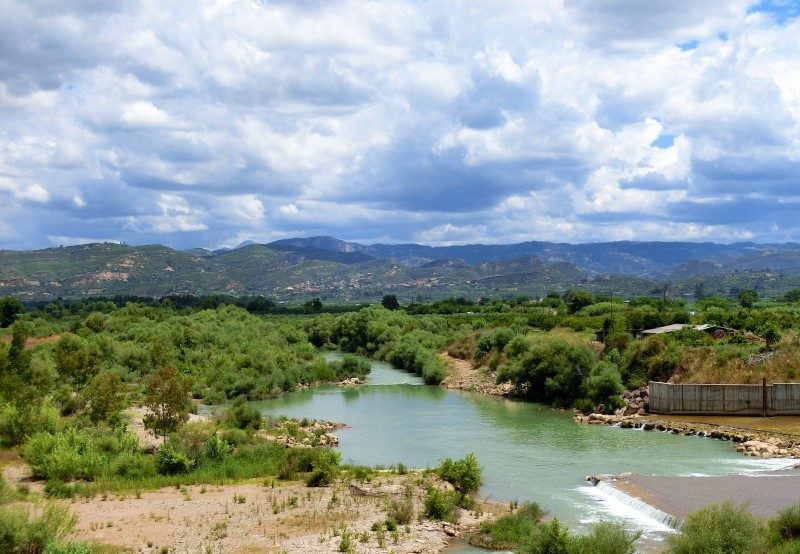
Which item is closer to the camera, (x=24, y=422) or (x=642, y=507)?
(x=642, y=507)

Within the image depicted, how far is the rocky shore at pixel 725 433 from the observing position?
38.8m

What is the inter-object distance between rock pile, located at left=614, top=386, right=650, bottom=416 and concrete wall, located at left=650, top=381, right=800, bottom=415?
557 millimetres

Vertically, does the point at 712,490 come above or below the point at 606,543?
below

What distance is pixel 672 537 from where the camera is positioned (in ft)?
70.3

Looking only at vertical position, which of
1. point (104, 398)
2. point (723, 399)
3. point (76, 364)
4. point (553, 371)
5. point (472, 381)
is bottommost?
point (472, 381)

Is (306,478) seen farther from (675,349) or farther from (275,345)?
(275,345)

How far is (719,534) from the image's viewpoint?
19422 millimetres

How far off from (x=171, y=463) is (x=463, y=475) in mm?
12557

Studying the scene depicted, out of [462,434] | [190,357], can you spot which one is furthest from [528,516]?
[190,357]

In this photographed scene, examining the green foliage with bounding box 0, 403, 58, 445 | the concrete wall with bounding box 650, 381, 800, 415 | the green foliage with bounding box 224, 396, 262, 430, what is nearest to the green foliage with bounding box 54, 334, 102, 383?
the green foliage with bounding box 224, 396, 262, 430

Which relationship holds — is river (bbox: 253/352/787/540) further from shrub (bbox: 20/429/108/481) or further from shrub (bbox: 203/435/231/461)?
shrub (bbox: 20/429/108/481)

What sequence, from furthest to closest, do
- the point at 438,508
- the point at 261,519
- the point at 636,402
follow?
the point at 636,402
the point at 438,508
the point at 261,519

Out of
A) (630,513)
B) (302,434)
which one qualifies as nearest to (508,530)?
(630,513)

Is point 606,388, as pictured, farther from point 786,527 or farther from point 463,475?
point 786,527
